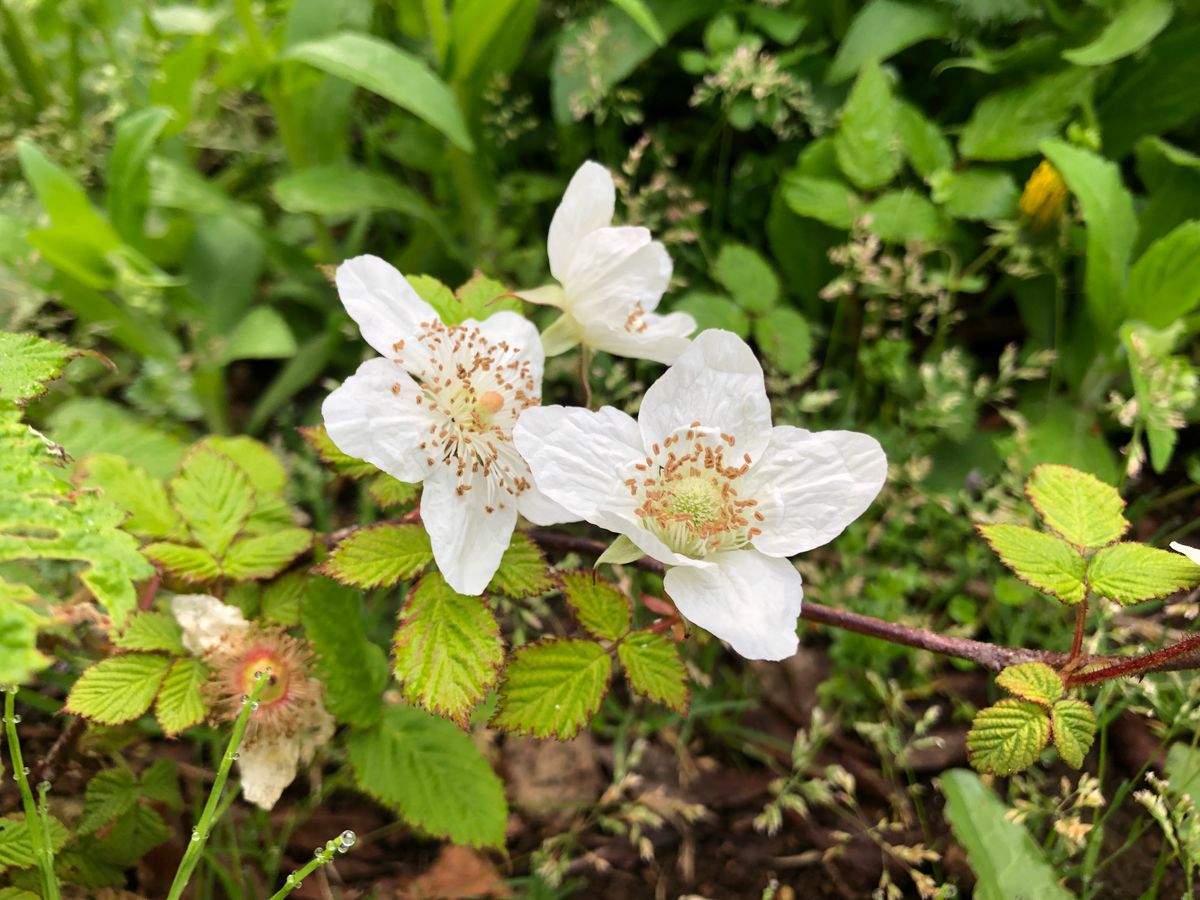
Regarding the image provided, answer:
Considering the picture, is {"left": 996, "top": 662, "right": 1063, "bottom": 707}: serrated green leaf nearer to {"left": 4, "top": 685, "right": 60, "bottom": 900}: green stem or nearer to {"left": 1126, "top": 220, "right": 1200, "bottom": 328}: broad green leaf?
{"left": 1126, "top": 220, "right": 1200, "bottom": 328}: broad green leaf

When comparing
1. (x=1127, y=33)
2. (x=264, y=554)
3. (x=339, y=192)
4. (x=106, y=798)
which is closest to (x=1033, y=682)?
(x=264, y=554)

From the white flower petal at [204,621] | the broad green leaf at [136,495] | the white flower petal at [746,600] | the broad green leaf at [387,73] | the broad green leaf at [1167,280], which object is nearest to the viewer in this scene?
the white flower petal at [746,600]

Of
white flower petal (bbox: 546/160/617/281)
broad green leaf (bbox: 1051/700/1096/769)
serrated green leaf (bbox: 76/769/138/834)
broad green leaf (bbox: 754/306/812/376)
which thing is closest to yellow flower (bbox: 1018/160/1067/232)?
broad green leaf (bbox: 754/306/812/376)

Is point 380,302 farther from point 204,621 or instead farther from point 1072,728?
point 1072,728

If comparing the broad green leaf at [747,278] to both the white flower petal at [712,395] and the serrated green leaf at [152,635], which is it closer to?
the white flower petal at [712,395]

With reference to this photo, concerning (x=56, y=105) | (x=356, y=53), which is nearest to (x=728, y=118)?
(x=356, y=53)

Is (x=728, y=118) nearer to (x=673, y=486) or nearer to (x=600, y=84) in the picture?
(x=600, y=84)

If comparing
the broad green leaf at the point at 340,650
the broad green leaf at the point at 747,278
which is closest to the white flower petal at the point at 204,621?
the broad green leaf at the point at 340,650
